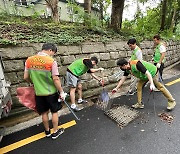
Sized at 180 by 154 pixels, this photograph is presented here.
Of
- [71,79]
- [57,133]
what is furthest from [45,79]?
[71,79]

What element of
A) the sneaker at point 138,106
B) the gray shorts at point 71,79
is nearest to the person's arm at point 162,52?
the sneaker at point 138,106

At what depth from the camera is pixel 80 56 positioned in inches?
196

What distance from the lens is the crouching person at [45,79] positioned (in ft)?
9.21

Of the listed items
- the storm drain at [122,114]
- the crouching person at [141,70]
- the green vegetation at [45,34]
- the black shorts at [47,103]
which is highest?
the green vegetation at [45,34]

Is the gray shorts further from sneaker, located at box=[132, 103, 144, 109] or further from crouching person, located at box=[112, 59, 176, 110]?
sneaker, located at box=[132, 103, 144, 109]

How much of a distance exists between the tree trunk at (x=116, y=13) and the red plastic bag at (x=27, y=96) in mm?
5313

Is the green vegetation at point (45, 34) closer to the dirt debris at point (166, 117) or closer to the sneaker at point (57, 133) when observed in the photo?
the sneaker at point (57, 133)

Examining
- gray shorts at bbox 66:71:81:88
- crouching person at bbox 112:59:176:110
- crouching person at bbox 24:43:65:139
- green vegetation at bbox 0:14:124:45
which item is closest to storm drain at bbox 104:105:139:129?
crouching person at bbox 112:59:176:110

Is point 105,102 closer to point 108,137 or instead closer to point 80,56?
point 108,137

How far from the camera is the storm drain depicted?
12.1ft

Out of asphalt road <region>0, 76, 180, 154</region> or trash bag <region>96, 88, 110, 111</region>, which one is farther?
trash bag <region>96, 88, 110, 111</region>

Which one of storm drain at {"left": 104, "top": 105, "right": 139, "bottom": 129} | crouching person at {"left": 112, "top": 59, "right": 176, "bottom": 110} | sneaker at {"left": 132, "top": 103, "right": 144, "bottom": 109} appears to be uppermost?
crouching person at {"left": 112, "top": 59, "right": 176, "bottom": 110}

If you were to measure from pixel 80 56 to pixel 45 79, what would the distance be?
2.23 m

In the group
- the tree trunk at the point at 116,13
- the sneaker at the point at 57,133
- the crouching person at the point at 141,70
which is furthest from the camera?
the tree trunk at the point at 116,13
